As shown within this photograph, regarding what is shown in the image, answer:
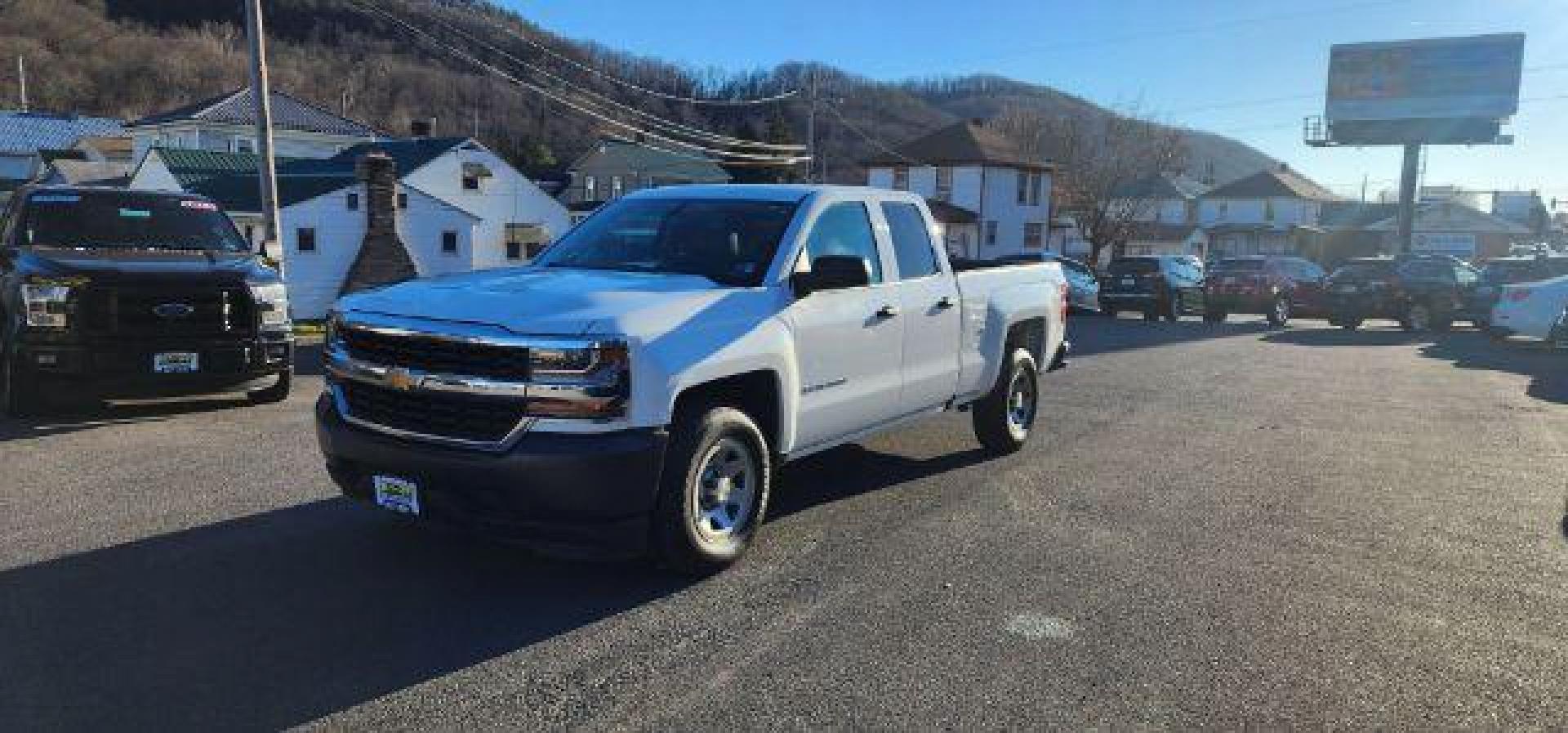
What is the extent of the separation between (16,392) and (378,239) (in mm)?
22505

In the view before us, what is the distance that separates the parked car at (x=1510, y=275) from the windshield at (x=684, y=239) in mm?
21344

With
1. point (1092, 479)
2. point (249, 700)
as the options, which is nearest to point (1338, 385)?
point (1092, 479)

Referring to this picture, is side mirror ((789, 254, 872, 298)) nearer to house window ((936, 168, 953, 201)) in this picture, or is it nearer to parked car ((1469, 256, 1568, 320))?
parked car ((1469, 256, 1568, 320))

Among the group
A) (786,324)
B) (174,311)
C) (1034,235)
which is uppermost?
(1034,235)

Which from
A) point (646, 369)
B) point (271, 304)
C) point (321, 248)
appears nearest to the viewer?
point (646, 369)

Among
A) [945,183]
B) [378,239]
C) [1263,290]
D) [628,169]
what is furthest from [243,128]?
[1263,290]

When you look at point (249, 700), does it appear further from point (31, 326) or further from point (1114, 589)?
point (31, 326)

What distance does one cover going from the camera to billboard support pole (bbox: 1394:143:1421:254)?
185ft

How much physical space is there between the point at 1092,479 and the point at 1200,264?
22.6 m

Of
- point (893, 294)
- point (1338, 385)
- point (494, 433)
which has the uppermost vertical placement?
point (893, 294)

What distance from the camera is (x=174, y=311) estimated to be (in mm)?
8773

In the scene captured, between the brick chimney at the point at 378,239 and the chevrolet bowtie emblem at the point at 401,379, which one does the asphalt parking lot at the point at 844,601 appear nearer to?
the chevrolet bowtie emblem at the point at 401,379

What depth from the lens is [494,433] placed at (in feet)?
15.2

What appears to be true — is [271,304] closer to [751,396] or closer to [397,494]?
[397,494]
